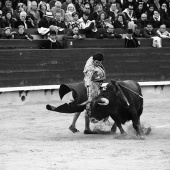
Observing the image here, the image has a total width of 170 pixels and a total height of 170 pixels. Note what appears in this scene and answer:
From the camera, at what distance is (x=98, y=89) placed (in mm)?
9758

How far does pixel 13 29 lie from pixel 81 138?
14.8ft

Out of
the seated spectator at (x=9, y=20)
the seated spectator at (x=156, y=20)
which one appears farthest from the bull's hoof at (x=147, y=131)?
the seated spectator at (x=156, y=20)

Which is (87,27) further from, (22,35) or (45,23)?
(22,35)

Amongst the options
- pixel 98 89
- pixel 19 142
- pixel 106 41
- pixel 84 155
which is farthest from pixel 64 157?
pixel 106 41

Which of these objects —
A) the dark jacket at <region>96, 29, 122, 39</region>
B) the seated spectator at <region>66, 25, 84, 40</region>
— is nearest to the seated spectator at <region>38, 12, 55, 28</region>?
the seated spectator at <region>66, 25, 84, 40</region>

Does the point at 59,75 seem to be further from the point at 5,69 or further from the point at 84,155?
the point at 84,155

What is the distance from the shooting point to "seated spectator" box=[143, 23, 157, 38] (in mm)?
15482

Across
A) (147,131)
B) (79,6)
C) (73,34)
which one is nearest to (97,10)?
(79,6)

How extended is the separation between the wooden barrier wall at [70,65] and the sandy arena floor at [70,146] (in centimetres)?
143

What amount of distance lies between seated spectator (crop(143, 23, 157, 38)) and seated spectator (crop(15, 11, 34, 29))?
2822 mm

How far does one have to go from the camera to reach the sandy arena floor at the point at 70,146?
733cm

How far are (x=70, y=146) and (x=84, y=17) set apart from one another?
231 inches

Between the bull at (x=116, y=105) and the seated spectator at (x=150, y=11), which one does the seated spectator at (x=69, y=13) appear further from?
the bull at (x=116, y=105)

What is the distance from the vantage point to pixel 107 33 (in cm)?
1473
